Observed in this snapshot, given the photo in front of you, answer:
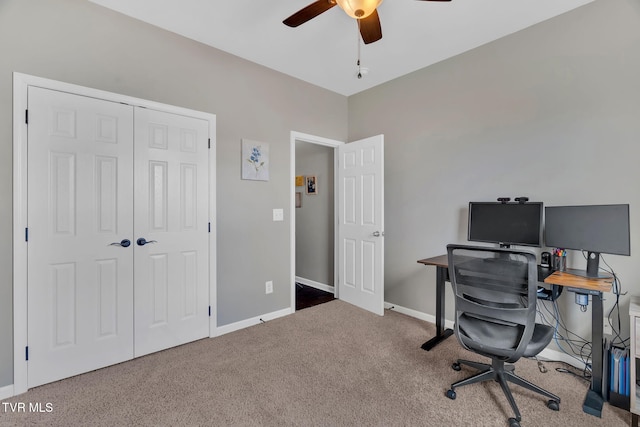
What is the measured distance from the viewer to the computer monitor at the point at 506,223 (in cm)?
225

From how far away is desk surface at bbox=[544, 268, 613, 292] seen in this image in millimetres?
1718

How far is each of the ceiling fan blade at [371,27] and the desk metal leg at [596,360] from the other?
2172mm

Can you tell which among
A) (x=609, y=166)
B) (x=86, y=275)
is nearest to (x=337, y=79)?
(x=609, y=166)

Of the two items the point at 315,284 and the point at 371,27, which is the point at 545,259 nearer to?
the point at 371,27

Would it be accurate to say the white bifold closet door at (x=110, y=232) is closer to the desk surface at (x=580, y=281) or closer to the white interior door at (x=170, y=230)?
the white interior door at (x=170, y=230)

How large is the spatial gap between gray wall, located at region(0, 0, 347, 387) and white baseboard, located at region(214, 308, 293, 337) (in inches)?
1.8

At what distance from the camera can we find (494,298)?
1.75 metres

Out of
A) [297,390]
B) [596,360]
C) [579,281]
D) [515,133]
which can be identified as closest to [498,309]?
Result: [579,281]

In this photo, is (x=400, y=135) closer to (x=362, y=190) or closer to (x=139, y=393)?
(x=362, y=190)

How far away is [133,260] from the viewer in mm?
2332

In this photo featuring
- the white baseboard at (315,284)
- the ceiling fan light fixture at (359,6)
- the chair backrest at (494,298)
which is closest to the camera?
the ceiling fan light fixture at (359,6)

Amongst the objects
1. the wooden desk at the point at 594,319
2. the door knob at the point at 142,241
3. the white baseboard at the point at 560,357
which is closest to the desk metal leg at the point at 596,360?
the wooden desk at the point at 594,319

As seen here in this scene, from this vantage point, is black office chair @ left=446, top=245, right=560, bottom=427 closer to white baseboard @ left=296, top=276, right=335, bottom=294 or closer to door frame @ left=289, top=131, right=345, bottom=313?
door frame @ left=289, top=131, right=345, bottom=313

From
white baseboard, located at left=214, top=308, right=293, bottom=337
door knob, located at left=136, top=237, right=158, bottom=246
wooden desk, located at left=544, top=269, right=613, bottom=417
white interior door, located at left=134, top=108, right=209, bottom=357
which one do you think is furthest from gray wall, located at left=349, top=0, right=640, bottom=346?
door knob, located at left=136, top=237, right=158, bottom=246
